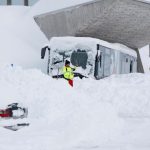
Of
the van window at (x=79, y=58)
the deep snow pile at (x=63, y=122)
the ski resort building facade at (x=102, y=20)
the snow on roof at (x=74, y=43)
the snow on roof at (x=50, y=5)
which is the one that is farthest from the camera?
the snow on roof at (x=50, y=5)

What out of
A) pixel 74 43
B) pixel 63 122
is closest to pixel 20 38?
pixel 74 43

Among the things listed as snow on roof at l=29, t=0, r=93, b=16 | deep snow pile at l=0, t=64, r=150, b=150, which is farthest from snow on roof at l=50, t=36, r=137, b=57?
deep snow pile at l=0, t=64, r=150, b=150

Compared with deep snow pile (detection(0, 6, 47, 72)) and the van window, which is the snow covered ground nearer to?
the van window

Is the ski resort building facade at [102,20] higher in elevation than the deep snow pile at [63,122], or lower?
higher

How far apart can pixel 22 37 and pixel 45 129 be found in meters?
34.0

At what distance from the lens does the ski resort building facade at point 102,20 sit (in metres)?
33.4

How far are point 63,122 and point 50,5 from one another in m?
31.2

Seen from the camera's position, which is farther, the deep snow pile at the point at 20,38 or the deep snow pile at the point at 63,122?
the deep snow pile at the point at 20,38

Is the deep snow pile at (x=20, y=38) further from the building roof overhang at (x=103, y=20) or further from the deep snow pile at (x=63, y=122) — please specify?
the deep snow pile at (x=63, y=122)

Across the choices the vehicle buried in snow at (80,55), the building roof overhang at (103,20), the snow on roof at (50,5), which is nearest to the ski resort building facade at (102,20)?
the building roof overhang at (103,20)

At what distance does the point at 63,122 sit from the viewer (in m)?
10.3

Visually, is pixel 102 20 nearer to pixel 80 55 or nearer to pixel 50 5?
pixel 50 5

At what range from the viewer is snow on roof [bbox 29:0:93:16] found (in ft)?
121

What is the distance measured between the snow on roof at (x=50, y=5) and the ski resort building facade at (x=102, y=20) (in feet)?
1.95
